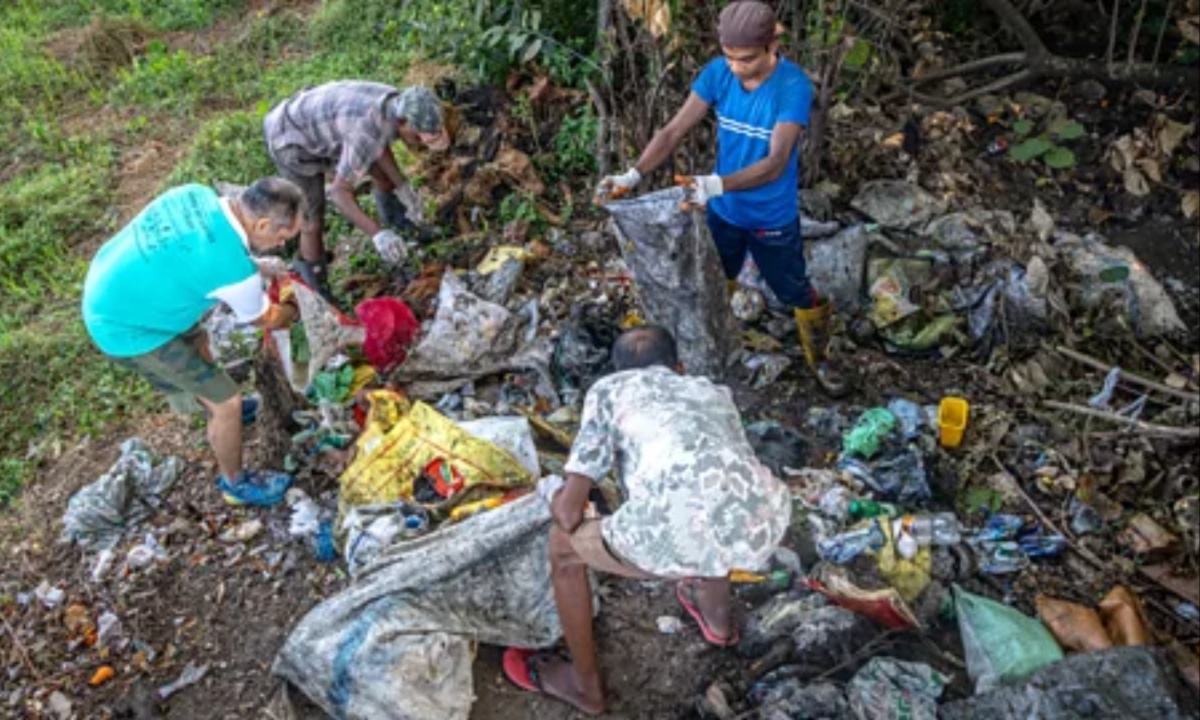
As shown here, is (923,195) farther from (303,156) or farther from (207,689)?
(207,689)

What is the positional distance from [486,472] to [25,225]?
430 cm

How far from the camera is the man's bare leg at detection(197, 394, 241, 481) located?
3653 mm

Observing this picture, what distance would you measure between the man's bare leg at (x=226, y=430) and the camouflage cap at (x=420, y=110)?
1.53 meters

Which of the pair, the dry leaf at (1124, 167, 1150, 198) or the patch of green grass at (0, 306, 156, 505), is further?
the dry leaf at (1124, 167, 1150, 198)

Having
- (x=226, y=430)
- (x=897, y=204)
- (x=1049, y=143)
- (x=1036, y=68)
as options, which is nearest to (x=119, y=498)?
(x=226, y=430)

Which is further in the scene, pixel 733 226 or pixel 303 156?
pixel 303 156

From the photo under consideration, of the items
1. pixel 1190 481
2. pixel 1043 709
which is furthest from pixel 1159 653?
pixel 1190 481

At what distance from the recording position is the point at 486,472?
11.4 ft

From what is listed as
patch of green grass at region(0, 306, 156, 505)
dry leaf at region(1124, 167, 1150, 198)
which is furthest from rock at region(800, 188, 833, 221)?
patch of green grass at region(0, 306, 156, 505)

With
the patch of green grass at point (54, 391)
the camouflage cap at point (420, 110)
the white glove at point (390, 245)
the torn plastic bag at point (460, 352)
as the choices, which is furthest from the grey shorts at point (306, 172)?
the patch of green grass at point (54, 391)

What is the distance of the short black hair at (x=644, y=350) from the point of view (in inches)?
107

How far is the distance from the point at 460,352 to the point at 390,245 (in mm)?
785

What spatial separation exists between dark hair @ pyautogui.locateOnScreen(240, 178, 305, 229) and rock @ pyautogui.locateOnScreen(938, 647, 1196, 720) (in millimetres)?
2687

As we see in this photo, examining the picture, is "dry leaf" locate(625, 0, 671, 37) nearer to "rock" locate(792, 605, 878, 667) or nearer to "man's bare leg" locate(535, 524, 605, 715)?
"man's bare leg" locate(535, 524, 605, 715)
